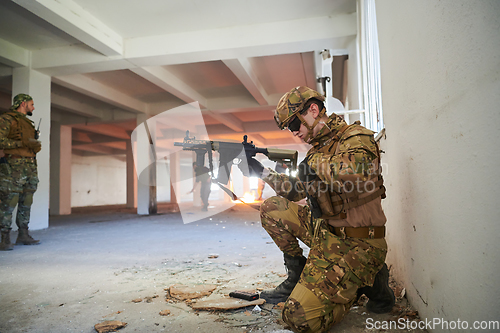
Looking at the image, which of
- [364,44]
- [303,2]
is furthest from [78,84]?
[364,44]

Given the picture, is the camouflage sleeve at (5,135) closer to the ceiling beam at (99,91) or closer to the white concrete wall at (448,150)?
the ceiling beam at (99,91)

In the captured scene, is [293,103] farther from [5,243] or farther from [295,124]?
[5,243]

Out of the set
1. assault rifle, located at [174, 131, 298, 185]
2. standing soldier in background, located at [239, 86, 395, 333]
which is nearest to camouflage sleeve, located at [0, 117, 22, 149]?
assault rifle, located at [174, 131, 298, 185]

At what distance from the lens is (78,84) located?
643cm

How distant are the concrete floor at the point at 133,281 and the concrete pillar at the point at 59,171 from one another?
17.5 ft

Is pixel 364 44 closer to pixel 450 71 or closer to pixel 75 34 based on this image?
pixel 450 71

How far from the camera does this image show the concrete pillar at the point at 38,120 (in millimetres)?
5379

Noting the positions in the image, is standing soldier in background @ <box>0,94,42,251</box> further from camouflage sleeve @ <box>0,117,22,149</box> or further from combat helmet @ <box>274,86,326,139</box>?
combat helmet @ <box>274,86,326,139</box>

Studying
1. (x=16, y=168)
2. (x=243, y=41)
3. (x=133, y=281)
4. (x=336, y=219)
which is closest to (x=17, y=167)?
(x=16, y=168)

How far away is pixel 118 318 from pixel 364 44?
326 cm

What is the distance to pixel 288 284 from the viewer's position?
71.2 inches

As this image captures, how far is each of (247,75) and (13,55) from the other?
3.95 metres

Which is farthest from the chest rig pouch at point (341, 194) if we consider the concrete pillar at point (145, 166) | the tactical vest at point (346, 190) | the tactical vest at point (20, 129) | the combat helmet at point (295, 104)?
the concrete pillar at point (145, 166)

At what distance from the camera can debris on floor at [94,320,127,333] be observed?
1.48 meters
